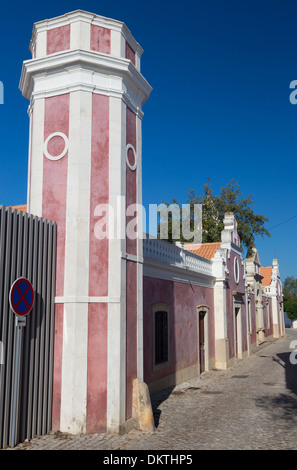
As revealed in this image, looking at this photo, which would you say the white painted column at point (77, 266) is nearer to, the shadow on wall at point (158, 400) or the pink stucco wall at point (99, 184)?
the pink stucco wall at point (99, 184)

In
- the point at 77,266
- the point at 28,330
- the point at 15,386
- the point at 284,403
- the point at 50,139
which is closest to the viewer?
the point at 15,386

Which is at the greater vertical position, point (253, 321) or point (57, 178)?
point (57, 178)

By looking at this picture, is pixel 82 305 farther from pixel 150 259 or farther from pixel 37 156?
pixel 150 259

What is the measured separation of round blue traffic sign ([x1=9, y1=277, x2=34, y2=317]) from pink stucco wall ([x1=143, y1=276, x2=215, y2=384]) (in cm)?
441

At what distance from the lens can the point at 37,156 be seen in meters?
8.29

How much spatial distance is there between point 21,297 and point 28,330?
73cm

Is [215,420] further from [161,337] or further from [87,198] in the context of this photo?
[87,198]

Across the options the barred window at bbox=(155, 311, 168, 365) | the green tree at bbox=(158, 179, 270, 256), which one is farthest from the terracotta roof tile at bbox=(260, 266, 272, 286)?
the barred window at bbox=(155, 311, 168, 365)

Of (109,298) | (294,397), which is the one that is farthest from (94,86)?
(294,397)

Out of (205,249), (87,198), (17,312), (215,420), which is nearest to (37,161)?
(87,198)

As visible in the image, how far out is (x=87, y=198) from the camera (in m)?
7.82

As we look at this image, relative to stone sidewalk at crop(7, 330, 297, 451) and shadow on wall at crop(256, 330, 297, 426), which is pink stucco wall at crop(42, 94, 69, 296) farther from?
shadow on wall at crop(256, 330, 297, 426)

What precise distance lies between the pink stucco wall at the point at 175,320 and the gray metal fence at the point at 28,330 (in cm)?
374

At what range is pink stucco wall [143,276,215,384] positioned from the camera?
35.6ft
